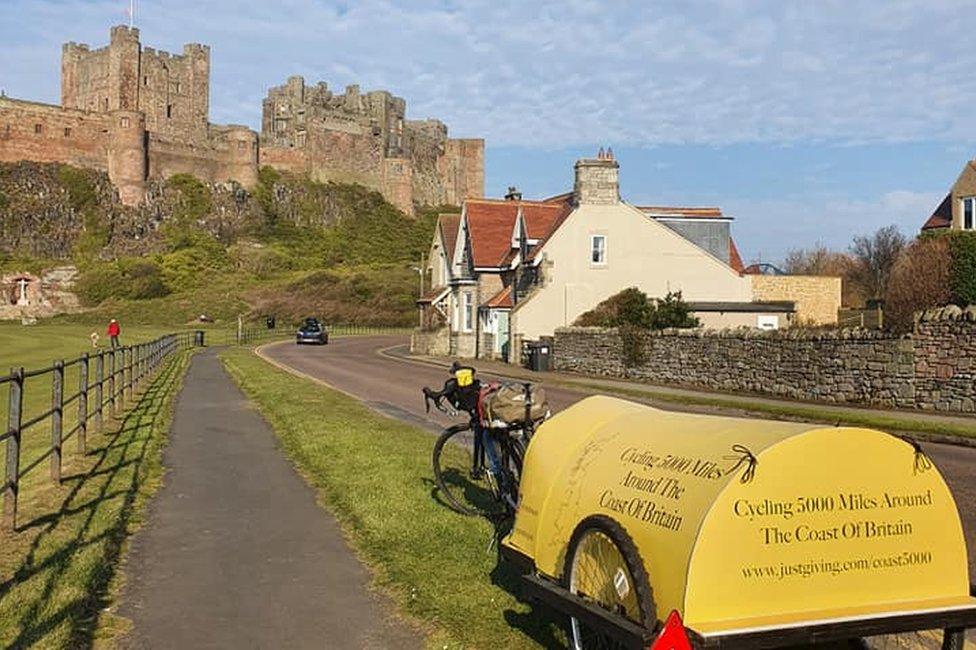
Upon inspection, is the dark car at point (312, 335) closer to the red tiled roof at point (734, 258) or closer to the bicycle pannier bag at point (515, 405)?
the red tiled roof at point (734, 258)

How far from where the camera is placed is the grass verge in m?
6.12

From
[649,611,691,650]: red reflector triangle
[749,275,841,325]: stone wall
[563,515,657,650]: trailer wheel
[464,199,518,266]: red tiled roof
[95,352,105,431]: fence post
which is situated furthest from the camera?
[464,199,518,266]: red tiled roof

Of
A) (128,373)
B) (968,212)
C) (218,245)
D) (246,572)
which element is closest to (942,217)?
(968,212)

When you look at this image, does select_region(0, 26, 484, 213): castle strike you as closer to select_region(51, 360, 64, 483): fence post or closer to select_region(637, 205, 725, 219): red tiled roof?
select_region(637, 205, 725, 219): red tiled roof

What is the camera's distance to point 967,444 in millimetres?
15773

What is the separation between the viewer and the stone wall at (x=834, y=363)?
20250mm

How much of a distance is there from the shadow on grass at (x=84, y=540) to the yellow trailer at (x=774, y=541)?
3.17 meters

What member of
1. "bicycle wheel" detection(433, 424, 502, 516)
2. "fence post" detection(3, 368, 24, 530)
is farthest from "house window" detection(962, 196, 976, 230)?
"fence post" detection(3, 368, 24, 530)

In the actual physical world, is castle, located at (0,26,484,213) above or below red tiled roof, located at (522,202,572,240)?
above

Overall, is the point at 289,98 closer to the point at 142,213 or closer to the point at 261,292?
the point at 142,213

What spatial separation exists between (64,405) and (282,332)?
203 feet

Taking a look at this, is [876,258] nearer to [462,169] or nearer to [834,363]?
[834,363]

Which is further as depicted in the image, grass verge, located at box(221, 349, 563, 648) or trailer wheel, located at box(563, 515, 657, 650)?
grass verge, located at box(221, 349, 563, 648)

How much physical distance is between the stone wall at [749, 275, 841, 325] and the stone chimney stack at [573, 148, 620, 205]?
892 centimetres
